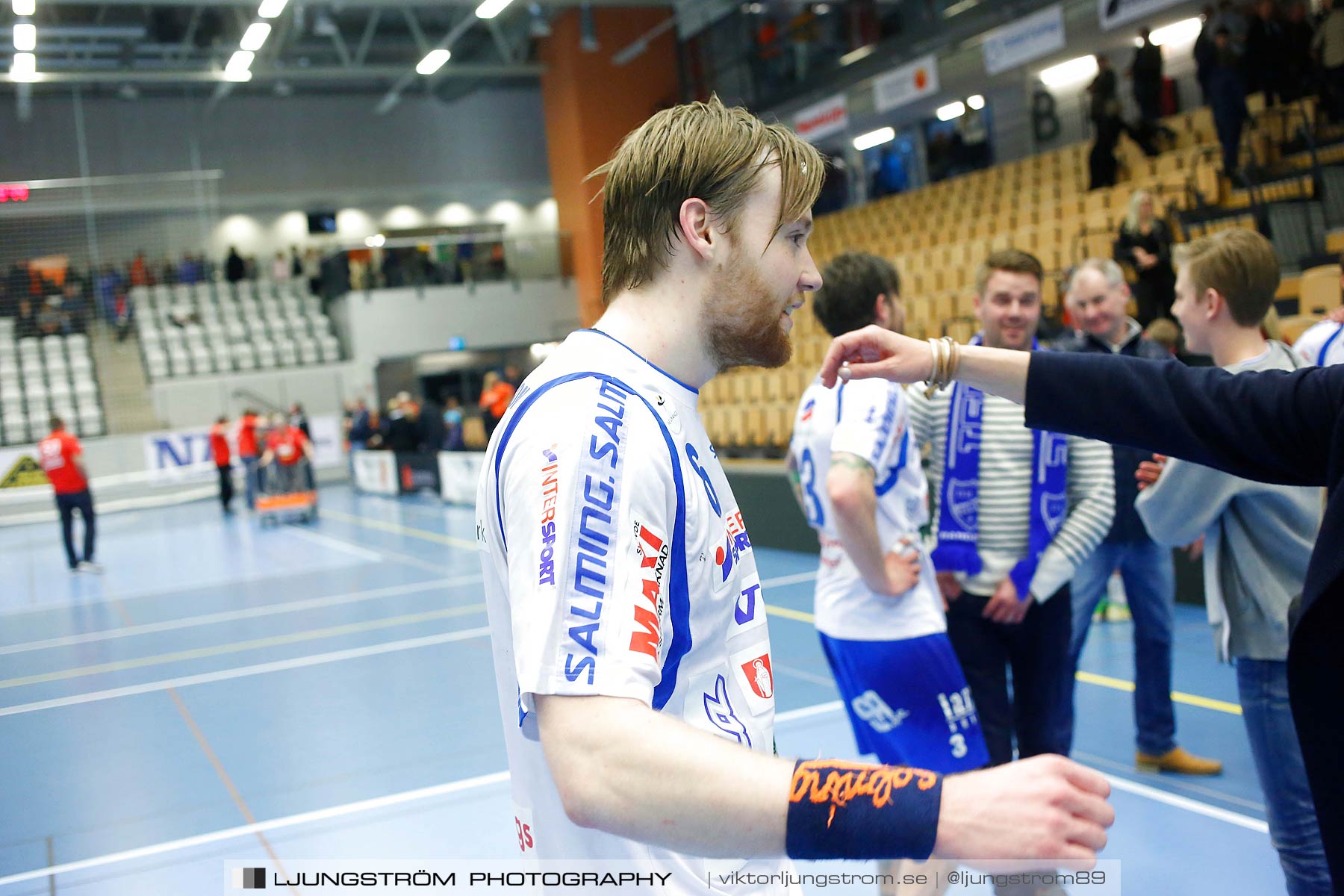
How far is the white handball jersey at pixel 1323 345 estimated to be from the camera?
141 inches

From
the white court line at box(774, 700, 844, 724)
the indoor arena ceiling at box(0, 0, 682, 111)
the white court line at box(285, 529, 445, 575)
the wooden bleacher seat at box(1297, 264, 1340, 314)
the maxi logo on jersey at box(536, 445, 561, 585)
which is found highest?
the indoor arena ceiling at box(0, 0, 682, 111)

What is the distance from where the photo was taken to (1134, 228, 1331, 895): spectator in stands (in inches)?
96.3

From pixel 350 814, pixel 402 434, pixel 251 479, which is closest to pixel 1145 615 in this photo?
pixel 350 814

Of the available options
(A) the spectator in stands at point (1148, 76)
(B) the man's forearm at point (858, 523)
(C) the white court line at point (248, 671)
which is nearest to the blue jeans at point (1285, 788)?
(B) the man's forearm at point (858, 523)

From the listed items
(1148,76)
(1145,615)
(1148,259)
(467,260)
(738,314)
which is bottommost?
(1145,615)

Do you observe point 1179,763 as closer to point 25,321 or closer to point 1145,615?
point 1145,615

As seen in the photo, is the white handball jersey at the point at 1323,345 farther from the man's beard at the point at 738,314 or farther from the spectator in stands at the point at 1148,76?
the spectator in stands at the point at 1148,76

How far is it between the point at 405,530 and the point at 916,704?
11.9 m

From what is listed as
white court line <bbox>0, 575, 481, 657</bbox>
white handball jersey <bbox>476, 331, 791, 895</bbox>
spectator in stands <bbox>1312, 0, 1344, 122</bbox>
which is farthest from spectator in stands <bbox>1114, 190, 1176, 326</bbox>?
white handball jersey <bbox>476, 331, 791, 895</bbox>

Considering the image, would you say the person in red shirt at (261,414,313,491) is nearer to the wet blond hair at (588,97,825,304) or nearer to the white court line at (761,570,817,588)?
the white court line at (761,570,817,588)

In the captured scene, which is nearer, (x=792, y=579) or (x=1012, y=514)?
(x=1012, y=514)

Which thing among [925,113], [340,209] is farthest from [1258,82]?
[340,209]

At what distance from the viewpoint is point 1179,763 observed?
4.33 meters

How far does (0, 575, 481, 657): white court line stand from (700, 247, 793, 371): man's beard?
334 inches
